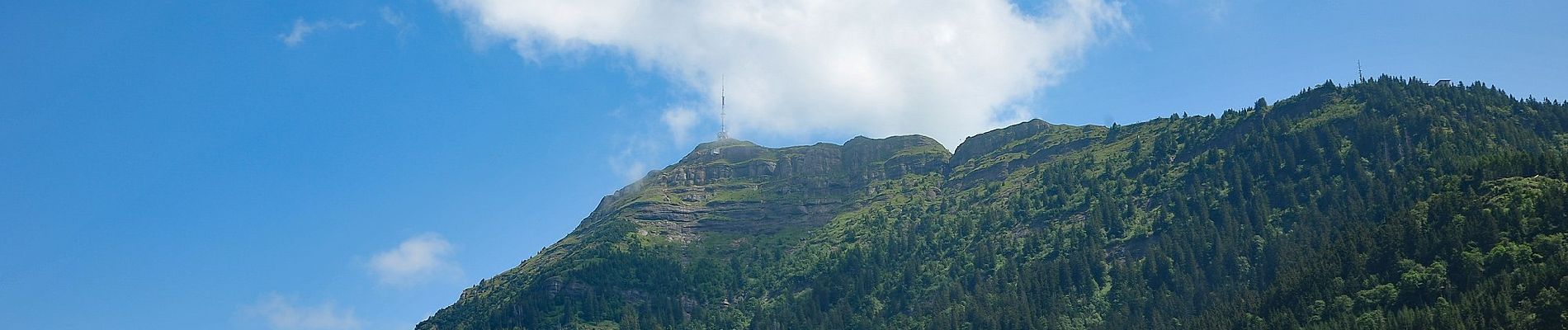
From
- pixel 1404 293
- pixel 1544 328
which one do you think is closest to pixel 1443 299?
pixel 1404 293

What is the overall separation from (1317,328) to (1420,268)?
19014 mm

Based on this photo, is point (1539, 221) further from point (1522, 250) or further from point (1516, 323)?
point (1516, 323)

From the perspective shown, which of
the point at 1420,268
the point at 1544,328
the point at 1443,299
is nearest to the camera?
the point at 1544,328

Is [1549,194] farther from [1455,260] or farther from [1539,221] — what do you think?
[1455,260]

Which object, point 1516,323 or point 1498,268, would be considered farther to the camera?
point 1498,268

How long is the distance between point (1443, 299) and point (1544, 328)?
2198cm

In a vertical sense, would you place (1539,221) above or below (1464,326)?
above

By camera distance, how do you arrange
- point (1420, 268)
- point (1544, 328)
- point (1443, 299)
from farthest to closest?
point (1420, 268), point (1443, 299), point (1544, 328)

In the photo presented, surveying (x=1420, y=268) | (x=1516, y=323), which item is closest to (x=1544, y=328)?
(x=1516, y=323)

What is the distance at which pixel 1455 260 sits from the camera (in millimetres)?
194875

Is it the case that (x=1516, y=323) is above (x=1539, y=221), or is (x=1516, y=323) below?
below

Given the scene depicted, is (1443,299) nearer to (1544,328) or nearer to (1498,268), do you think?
Result: (1498,268)

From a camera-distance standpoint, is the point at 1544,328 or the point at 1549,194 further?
the point at 1549,194

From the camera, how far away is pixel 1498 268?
18750cm
